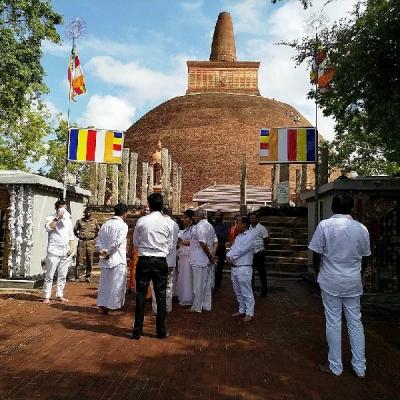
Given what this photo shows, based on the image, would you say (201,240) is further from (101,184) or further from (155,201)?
(101,184)

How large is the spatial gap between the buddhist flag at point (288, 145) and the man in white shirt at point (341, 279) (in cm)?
738

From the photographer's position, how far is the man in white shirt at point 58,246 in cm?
838

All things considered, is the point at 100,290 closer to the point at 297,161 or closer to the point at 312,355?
the point at 312,355

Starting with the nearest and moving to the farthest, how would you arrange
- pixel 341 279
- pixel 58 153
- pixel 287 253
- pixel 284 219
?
pixel 341 279 → pixel 287 253 → pixel 284 219 → pixel 58 153

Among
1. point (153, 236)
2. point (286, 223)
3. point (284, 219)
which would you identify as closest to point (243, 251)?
point (153, 236)

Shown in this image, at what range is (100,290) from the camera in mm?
7562

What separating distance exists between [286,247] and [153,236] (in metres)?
9.41

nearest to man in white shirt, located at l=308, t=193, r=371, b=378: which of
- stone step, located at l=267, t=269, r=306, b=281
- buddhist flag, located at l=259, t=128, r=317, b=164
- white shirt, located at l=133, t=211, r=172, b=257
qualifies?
white shirt, located at l=133, t=211, r=172, b=257

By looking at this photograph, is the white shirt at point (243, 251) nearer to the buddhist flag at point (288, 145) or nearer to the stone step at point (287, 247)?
the buddhist flag at point (288, 145)

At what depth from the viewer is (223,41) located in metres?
44.9

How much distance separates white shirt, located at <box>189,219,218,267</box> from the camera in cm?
768

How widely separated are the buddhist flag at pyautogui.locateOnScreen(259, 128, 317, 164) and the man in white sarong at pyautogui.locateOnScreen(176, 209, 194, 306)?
15.6 ft

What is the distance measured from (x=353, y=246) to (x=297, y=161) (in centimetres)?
764

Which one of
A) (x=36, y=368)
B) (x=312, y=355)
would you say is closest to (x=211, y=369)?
(x=312, y=355)
